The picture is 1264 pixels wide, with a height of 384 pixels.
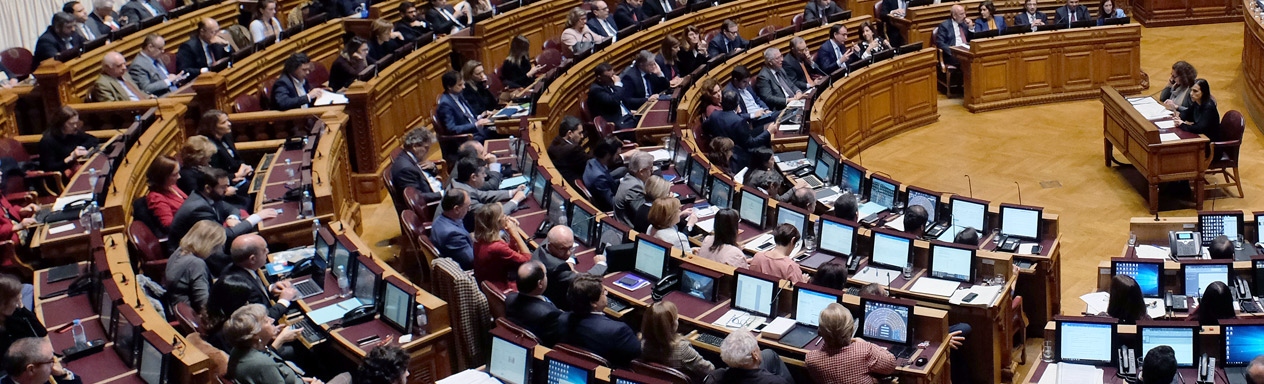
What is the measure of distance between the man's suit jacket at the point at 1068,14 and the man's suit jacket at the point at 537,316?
10099mm

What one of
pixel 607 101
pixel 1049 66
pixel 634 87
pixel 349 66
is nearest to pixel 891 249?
pixel 607 101

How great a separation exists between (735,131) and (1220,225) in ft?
12.8

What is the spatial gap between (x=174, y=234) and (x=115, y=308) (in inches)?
59.3

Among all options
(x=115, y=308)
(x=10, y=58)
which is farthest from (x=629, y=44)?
(x=115, y=308)

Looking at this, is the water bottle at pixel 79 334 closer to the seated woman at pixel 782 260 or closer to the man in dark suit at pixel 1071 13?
the seated woman at pixel 782 260

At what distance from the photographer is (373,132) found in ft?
34.6

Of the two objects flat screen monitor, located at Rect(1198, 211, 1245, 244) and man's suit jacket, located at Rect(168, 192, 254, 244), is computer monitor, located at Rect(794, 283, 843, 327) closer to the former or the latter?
flat screen monitor, located at Rect(1198, 211, 1245, 244)

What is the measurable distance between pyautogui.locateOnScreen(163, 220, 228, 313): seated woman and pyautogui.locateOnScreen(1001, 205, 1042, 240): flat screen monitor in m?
4.92

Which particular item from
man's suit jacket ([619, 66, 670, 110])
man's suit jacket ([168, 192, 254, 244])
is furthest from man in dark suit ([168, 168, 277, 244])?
man's suit jacket ([619, 66, 670, 110])

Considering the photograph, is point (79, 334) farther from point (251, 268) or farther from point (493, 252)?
point (493, 252)

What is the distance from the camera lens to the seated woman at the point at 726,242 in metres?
7.16

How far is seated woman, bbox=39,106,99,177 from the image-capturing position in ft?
29.5

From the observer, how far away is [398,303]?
6387mm

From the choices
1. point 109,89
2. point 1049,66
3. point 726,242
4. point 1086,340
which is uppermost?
point 109,89
